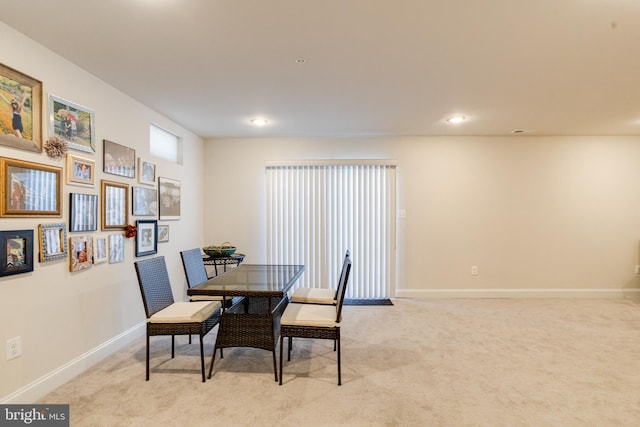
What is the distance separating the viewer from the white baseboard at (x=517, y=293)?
16.0 ft

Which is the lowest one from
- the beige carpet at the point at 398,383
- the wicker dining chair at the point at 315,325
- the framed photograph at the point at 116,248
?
the beige carpet at the point at 398,383

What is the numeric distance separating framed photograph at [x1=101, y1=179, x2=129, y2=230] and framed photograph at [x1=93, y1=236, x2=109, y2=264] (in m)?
0.11

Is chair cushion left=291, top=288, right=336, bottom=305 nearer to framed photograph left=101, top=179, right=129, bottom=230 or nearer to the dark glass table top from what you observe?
the dark glass table top

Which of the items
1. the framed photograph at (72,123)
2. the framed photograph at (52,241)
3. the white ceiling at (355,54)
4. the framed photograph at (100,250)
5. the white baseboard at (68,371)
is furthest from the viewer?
the framed photograph at (100,250)

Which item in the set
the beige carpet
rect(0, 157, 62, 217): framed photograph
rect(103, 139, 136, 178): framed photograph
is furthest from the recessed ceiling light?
rect(0, 157, 62, 217): framed photograph

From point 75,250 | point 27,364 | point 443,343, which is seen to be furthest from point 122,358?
point 443,343

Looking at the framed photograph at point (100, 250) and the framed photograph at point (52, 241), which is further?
the framed photograph at point (100, 250)

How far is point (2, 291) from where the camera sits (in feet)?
6.52

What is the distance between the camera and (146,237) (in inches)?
135

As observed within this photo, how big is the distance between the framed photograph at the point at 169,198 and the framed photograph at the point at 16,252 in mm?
1655

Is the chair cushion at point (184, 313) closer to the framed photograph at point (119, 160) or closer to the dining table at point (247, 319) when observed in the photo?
the dining table at point (247, 319)
